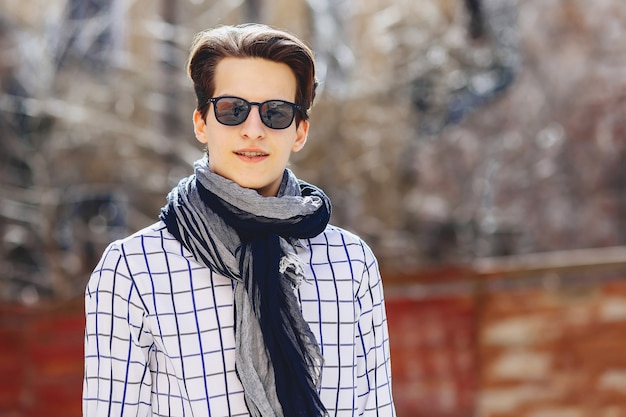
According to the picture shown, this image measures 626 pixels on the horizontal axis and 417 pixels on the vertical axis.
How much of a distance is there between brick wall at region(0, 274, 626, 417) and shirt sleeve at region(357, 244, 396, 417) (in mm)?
3174

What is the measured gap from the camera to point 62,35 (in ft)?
24.2

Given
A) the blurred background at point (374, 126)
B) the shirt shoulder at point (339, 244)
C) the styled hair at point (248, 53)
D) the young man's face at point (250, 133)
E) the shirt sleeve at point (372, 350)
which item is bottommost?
the shirt sleeve at point (372, 350)

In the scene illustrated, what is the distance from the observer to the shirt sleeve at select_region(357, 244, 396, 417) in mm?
2246

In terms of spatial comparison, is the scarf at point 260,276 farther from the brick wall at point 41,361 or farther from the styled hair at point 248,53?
the brick wall at point 41,361

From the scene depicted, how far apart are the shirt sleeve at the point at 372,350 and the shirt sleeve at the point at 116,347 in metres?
0.46

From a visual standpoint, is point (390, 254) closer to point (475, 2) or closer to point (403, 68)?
point (403, 68)

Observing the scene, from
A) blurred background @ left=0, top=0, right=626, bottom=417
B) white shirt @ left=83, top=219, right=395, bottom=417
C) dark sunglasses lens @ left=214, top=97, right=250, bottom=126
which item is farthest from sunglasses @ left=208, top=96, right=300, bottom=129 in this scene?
blurred background @ left=0, top=0, right=626, bottom=417

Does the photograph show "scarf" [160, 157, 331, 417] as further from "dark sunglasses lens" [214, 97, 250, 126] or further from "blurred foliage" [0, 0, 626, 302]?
"blurred foliage" [0, 0, 626, 302]

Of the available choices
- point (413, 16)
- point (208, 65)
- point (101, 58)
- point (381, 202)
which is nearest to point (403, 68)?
point (413, 16)

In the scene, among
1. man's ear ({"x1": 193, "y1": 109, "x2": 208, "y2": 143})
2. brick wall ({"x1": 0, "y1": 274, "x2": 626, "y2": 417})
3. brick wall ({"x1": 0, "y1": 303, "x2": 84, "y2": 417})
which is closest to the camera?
man's ear ({"x1": 193, "y1": 109, "x2": 208, "y2": 143})

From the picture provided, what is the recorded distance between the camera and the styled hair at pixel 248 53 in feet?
6.98

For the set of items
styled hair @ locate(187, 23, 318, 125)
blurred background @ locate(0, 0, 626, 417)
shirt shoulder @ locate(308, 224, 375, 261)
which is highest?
blurred background @ locate(0, 0, 626, 417)

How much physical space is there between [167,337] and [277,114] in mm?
499

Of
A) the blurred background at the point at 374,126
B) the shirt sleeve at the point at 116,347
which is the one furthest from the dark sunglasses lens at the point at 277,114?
the blurred background at the point at 374,126
